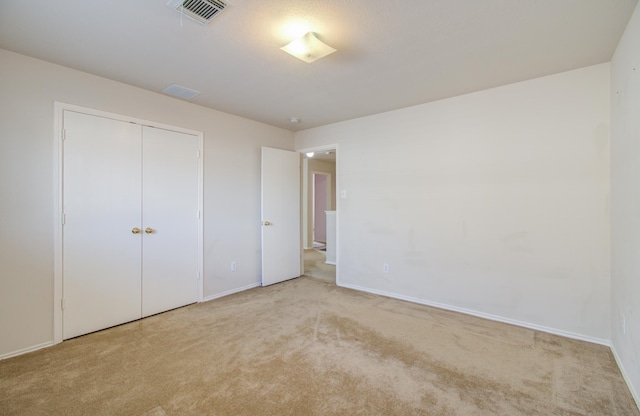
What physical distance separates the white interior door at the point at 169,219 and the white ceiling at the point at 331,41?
2.29 feet

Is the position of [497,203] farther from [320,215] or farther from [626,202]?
[320,215]

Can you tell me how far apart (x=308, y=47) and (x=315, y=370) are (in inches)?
93.7

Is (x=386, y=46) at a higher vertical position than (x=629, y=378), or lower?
higher

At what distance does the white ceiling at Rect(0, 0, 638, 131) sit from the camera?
1.82 meters

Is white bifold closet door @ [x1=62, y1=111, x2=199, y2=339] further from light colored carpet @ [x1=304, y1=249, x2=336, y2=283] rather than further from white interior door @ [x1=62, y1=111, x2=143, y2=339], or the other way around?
light colored carpet @ [x1=304, y1=249, x2=336, y2=283]

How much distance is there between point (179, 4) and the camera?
5.79 ft

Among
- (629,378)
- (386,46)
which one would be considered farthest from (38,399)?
(629,378)

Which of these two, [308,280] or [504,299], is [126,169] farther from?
[504,299]

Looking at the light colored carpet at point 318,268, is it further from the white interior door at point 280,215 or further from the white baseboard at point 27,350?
the white baseboard at point 27,350

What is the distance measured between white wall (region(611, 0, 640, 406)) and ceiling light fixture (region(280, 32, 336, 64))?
6.44 feet

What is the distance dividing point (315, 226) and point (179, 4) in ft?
26.5

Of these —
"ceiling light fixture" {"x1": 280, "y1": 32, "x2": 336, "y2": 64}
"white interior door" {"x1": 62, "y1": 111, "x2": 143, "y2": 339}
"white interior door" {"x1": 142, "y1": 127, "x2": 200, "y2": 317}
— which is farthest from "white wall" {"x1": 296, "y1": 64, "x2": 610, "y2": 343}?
"white interior door" {"x1": 62, "y1": 111, "x2": 143, "y2": 339}

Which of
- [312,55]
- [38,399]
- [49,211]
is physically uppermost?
[312,55]

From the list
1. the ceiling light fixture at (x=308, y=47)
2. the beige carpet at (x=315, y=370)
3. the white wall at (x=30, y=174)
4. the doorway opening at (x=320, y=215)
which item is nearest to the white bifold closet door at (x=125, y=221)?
the white wall at (x=30, y=174)
